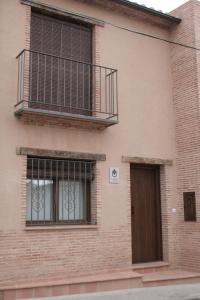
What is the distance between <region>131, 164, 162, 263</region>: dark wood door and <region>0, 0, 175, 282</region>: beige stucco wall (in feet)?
1.32

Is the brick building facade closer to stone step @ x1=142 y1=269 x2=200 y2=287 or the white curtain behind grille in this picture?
the white curtain behind grille

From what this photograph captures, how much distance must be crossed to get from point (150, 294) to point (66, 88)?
15.6ft

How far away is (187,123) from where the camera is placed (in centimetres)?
1109

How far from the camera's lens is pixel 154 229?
36.2 feet

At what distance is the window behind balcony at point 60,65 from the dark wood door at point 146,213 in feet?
7.18

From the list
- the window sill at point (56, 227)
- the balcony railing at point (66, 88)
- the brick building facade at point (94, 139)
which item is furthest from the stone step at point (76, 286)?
the balcony railing at point (66, 88)

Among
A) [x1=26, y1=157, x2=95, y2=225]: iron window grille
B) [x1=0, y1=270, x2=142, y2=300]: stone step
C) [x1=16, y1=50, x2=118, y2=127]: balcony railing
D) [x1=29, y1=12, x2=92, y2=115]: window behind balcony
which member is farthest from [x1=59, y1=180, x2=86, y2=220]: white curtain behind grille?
[x1=29, y1=12, x2=92, y2=115]: window behind balcony

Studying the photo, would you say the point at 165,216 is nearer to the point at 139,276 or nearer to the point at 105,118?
the point at 139,276

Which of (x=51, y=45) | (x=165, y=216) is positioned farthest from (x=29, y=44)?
(x=165, y=216)

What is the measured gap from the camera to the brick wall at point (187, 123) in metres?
10.7

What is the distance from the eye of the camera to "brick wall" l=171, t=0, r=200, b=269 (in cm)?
1073

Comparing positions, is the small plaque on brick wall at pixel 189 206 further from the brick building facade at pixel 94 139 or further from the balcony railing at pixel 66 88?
the balcony railing at pixel 66 88

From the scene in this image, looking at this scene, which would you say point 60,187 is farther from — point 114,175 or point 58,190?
point 114,175

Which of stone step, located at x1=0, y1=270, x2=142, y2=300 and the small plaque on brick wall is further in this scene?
the small plaque on brick wall
